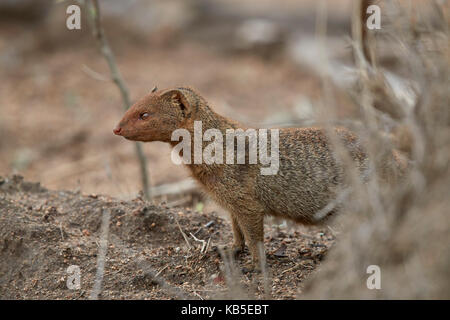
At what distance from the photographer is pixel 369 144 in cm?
253

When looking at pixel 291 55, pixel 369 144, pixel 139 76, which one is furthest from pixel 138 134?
pixel 291 55

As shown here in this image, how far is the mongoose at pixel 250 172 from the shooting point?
11.9ft

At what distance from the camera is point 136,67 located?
1049 cm

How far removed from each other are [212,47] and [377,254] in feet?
30.4

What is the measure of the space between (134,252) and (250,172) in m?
0.92

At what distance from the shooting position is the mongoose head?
11.8 feet

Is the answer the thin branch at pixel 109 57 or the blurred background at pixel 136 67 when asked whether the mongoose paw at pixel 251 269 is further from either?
the blurred background at pixel 136 67

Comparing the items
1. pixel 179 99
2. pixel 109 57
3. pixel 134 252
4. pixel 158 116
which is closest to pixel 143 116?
pixel 158 116

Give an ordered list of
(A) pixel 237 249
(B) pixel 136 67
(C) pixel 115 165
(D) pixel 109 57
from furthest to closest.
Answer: (B) pixel 136 67, (C) pixel 115 165, (D) pixel 109 57, (A) pixel 237 249

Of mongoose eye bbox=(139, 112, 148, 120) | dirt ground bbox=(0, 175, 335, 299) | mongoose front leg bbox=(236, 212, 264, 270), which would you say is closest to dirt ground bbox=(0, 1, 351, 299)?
dirt ground bbox=(0, 175, 335, 299)

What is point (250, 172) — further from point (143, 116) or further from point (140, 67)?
point (140, 67)

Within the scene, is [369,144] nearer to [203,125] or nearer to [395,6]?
[395,6]

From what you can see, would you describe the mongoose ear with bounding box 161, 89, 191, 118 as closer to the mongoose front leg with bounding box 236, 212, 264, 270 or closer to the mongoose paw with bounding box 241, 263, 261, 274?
the mongoose front leg with bounding box 236, 212, 264, 270
